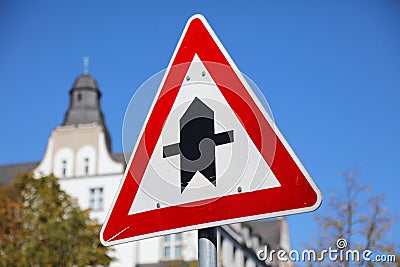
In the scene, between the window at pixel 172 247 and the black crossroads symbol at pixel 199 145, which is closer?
the black crossroads symbol at pixel 199 145

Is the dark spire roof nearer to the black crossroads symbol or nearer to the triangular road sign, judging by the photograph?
the triangular road sign

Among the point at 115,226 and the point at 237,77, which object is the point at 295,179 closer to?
the point at 237,77

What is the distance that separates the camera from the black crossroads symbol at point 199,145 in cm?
192

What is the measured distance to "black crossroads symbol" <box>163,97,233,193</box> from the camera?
1918mm

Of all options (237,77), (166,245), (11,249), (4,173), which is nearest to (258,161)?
(237,77)

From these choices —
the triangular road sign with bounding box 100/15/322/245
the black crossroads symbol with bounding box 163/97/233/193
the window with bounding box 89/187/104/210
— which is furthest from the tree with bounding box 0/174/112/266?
the black crossroads symbol with bounding box 163/97/233/193

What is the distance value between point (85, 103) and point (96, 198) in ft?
22.4

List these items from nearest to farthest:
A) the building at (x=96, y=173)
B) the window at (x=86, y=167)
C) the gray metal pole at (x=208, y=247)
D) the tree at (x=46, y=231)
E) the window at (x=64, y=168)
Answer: the gray metal pole at (x=208, y=247), the tree at (x=46, y=231), the building at (x=96, y=173), the window at (x=86, y=167), the window at (x=64, y=168)

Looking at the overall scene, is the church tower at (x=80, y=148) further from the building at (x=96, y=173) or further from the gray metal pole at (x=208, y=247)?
the gray metal pole at (x=208, y=247)

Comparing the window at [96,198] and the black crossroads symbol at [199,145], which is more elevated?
the window at [96,198]

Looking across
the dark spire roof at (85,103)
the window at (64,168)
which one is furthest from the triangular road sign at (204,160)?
the dark spire roof at (85,103)

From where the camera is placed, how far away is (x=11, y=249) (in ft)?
61.5

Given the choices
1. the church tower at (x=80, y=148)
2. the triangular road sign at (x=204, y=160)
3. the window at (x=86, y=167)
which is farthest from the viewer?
the window at (x=86, y=167)

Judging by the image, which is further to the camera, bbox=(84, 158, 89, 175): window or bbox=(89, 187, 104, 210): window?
bbox=(84, 158, 89, 175): window
